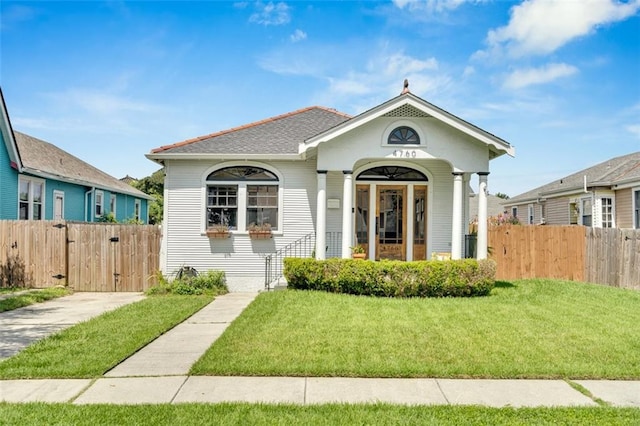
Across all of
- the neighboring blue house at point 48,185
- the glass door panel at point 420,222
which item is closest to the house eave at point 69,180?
the neighboring blue house at point 48,185

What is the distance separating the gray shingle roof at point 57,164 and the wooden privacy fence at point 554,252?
633 inches

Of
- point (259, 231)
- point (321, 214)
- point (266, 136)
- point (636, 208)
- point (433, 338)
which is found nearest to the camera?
point (433, 338)

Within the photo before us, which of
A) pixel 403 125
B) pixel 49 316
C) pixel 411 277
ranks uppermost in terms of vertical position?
pixel 403 125

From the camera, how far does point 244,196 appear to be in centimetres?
1188

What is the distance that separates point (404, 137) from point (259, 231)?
4.72 meters

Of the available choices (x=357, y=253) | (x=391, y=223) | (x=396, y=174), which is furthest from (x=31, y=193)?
(x=396, y=174)

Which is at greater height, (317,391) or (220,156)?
(220,156)

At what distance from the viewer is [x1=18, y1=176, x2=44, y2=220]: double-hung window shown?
1462 cm

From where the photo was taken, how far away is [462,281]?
992 cm

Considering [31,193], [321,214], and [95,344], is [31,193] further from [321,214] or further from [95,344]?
[95,344]

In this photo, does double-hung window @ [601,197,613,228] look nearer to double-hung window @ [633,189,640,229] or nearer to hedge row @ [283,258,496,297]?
double-hung window @ [633,189,640,229]

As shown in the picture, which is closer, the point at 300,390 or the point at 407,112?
the point at 300,390

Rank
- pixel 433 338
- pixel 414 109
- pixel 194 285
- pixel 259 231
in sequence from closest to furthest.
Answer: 1. pixel 433 338
2. pixel 414 109
3. pixel 194 285
4. pixel 259 231

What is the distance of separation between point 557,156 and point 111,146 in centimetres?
1939
